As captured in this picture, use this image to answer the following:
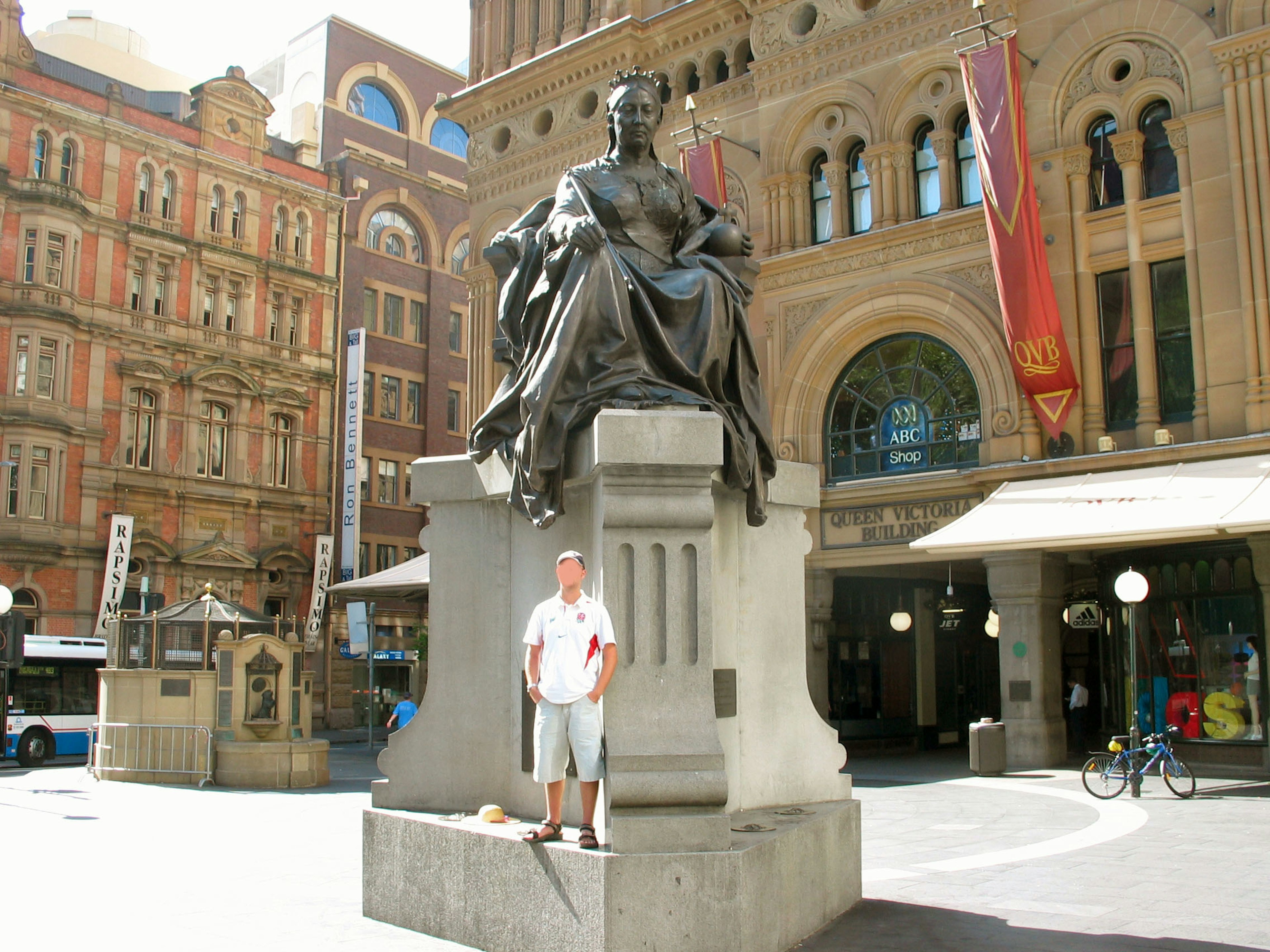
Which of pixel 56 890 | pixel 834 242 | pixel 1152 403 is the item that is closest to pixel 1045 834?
pixel 56 890

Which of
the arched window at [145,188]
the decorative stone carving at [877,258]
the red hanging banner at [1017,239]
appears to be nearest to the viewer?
the red hanging banner at [1017,239]

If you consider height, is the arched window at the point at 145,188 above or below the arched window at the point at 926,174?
above

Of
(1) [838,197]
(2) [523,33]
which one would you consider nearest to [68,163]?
(2) [523,33]

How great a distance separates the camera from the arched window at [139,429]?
42.3m

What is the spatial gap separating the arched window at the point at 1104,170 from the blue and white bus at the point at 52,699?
82.8 feet

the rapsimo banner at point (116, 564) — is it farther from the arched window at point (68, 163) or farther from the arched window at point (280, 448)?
the arched window at point (68, 163)

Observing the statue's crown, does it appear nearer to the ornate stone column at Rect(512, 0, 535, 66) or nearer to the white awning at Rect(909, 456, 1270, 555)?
the white awning at Rect(909, 456, 1270, 555)

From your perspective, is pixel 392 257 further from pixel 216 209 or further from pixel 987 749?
pixel 987 749

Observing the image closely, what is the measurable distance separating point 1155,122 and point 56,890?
21.0m

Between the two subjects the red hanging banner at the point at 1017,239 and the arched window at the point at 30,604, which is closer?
the red hanging banner at the point at 1017,239

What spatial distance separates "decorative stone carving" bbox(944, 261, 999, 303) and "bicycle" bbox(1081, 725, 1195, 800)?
944 cm

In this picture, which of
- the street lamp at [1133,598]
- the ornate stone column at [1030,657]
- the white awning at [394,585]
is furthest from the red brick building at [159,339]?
the street lamp at [1133,598]

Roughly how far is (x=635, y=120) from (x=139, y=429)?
39.7 metres

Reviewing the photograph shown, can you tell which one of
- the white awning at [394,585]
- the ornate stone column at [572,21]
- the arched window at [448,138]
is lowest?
the white awning at [394,585]
